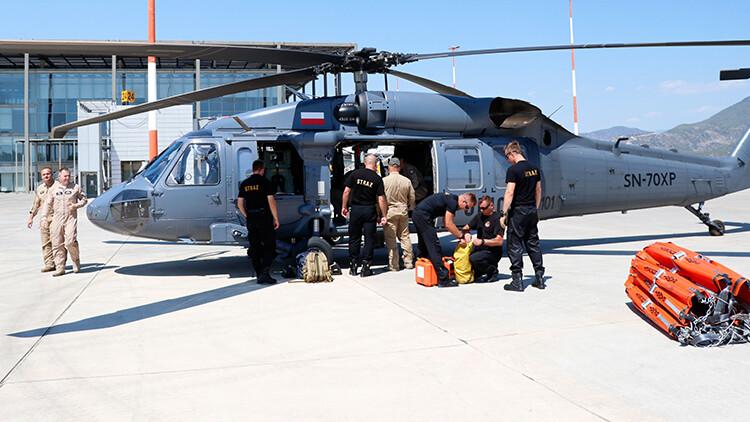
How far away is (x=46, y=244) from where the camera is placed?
8984 mm

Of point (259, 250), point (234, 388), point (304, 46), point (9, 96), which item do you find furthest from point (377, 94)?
point (9, 96)

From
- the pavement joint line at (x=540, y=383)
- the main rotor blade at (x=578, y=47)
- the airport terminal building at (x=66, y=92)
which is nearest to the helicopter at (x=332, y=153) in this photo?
the main rotor blade at (x=578, y=47)

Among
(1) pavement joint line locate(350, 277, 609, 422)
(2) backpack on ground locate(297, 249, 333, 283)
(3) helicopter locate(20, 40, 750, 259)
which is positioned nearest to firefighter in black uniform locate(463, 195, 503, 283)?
(3) helicopter locate(20, 40, 750, 259)

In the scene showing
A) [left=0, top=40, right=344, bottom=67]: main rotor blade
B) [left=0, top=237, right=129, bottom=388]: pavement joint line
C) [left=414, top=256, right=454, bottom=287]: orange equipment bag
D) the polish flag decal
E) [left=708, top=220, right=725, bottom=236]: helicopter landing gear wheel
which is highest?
[left=0, top=40, right=344, bottom=67]: main rotor blade

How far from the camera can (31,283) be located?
814cm

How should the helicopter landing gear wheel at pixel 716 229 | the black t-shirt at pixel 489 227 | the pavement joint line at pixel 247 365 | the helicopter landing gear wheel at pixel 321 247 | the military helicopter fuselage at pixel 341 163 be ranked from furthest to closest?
the helicopter landing gear wheel at pixel 716 229
the military helicopter fuselage at pixel 341 163
the helicopter landing gear wheel at pixel 321 247
the black t-shirt at pixel 489 227
the pavement joint line at pixel 247 365

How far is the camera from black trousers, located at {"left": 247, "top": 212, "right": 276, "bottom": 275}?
25.8 ft

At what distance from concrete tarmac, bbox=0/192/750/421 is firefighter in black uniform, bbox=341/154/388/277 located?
1.51 ft

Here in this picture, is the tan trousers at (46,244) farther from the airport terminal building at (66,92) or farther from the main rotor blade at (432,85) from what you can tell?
the airport terminal building at (66,92)

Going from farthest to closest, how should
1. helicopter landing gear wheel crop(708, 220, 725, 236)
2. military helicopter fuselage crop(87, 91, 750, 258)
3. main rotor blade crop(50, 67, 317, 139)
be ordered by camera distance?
helicopter landing gear wheel crop(708, 220, 725, 236)
military helicopter fuselage crop(87, 91, 750, 258)
main rotor blade crop(50, 67, 317, 139)

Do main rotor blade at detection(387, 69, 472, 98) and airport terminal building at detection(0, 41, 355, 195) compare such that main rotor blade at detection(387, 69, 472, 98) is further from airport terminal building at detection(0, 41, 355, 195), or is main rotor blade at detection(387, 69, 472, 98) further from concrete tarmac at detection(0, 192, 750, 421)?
airport terminal building at detection(0, 41, 355, 195)

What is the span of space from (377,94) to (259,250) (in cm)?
306

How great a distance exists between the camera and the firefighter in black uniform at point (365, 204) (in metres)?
8.22

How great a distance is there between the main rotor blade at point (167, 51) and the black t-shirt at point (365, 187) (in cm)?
168
